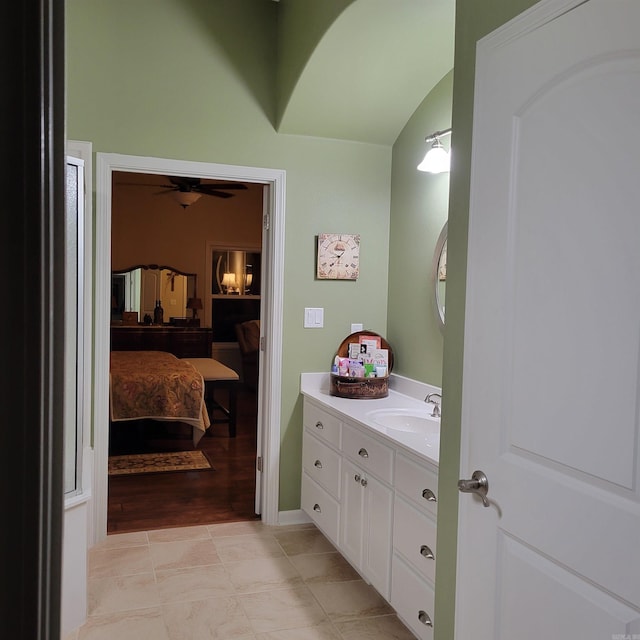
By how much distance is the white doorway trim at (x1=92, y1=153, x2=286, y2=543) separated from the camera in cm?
332

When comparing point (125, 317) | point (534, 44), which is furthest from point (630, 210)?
point (125, 317)

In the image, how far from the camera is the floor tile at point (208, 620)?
101 inches

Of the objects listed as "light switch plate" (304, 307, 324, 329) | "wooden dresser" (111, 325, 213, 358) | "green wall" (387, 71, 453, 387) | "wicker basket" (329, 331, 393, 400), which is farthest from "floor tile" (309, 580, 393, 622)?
"wooden dresser" (111, 325, 213, 358)

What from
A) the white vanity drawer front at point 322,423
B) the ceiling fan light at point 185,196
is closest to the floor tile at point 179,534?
the white vanity drawer front at point 322,423

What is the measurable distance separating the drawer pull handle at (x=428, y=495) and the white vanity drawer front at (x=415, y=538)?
0.23 feet

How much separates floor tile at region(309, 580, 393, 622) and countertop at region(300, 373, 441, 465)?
806 millimetres

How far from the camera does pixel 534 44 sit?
4.70 feet

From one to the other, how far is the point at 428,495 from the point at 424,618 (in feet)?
1.52

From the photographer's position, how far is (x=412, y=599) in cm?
241

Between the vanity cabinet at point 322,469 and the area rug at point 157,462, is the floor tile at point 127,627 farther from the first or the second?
the area rug at point 157,462

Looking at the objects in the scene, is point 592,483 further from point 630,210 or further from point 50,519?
point 50,519

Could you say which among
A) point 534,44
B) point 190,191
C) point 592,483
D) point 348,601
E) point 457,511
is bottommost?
point 348,601

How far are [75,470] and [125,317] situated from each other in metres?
5.59

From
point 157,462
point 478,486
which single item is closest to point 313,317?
point 157,462
